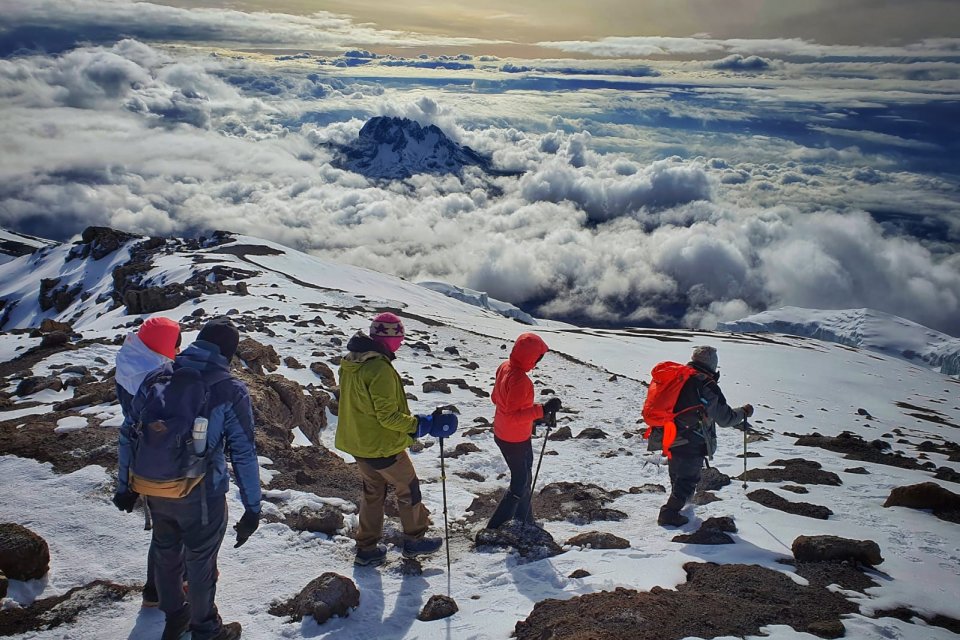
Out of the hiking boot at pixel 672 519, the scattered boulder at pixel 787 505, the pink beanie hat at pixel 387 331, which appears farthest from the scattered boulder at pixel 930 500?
the pink beanie hat at pixel 387 331

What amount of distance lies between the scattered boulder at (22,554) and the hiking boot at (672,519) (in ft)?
26.8

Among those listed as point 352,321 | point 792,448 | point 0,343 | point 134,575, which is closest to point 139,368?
point 134,575

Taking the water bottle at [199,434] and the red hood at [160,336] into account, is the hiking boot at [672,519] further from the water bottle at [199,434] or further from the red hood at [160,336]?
the red hood at [160,336]

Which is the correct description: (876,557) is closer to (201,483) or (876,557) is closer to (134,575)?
(201,483)

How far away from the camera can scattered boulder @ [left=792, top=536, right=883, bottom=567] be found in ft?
22.2

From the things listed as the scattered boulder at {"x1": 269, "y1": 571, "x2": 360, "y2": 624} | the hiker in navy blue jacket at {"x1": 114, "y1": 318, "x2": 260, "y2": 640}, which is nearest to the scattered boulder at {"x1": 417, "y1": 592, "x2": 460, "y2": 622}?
the scattered boulder at {"x1": 269, "y1": 571, "x2": 360, "y2": 624}

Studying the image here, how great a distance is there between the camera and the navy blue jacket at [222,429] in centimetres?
495

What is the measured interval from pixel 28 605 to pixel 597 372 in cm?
2804

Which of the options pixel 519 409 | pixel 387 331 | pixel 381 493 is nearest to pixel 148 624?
pixel 381 493

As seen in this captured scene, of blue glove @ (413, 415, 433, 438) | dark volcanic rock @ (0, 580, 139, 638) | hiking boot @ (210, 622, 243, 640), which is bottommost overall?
dark volcanic rock @ (0, 580, 139, 638)

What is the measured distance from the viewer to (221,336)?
16.9 feet

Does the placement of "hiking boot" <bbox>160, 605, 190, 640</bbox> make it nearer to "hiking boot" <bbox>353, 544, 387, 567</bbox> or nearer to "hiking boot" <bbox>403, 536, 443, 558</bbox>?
"hiking boot" <bbox>353, 544, 387, 567</bbox>

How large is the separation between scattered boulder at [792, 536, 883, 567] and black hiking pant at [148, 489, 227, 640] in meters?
6.79

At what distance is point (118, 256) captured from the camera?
229 ft
